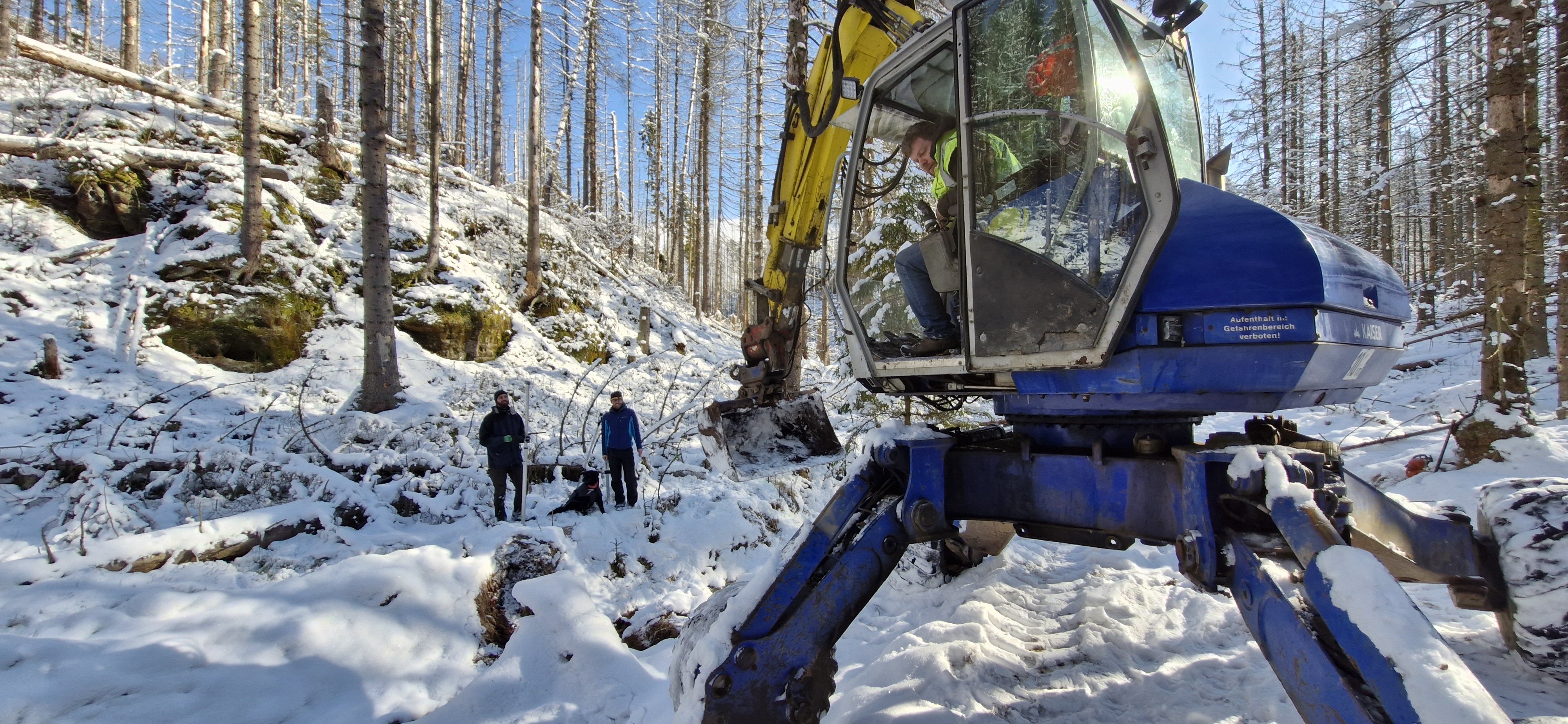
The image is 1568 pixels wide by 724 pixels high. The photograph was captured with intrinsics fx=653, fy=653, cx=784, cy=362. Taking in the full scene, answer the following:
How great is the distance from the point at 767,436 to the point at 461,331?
939cm

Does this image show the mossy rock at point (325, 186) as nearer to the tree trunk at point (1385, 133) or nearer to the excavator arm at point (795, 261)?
the excavator arm at point (795, 261)

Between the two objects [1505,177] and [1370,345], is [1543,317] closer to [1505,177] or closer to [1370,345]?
[1505,177]

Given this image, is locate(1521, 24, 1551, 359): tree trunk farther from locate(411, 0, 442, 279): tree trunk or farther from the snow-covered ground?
locate(411, 0, 442, 279): tree trunk

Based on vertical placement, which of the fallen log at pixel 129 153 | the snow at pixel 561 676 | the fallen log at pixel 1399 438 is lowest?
the snow at pixel 561 676

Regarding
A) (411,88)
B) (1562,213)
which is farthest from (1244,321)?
(411,88)

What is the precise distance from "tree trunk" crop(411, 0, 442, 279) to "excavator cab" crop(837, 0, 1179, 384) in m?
12.0

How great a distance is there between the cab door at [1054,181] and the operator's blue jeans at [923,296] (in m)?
0.44

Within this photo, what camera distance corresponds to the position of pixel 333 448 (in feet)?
24.7

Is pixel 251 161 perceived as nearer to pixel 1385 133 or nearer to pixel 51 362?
pixel 51 362

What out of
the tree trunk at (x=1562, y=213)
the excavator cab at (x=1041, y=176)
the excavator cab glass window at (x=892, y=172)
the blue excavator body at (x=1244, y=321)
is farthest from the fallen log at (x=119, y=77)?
the tree trunk at (x=1562, y=213)

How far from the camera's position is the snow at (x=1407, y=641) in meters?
1.42

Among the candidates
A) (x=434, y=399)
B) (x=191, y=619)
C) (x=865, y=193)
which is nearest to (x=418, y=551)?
(x=191, y=619)

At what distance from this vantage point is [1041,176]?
2.56 meters

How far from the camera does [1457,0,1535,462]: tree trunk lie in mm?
6293
